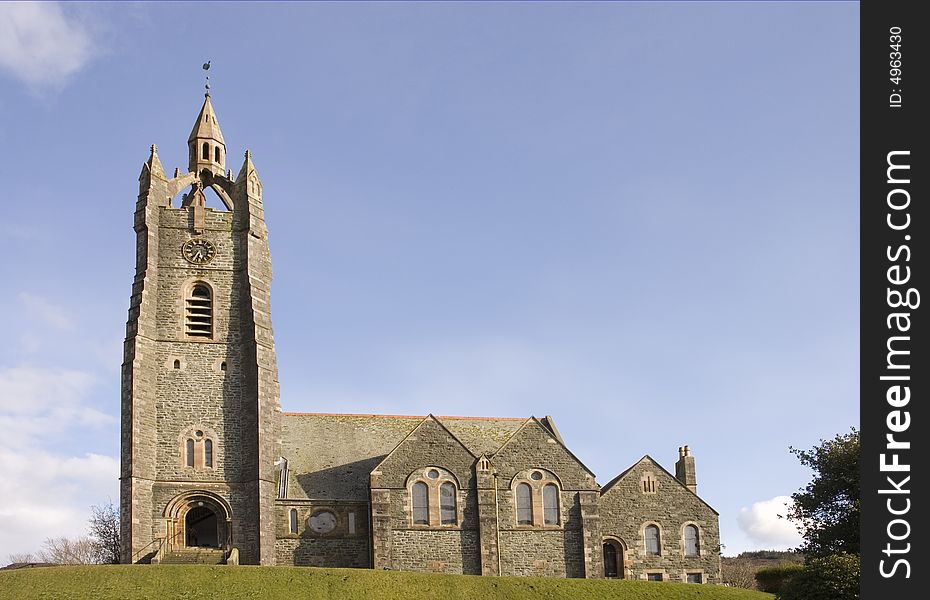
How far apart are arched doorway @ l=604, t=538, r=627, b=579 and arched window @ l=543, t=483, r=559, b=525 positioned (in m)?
2.88

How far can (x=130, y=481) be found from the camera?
49156 mm

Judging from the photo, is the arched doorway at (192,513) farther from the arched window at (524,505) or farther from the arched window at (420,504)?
the arched window at (524,505)

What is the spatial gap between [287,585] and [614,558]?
17522 millimetres

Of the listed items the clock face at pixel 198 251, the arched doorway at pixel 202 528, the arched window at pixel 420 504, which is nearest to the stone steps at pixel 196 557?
the arched doorway at pixel 202 528

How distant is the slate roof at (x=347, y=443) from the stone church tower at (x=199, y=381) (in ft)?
9.82

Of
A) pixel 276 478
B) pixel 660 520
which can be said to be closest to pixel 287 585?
pixel 276 478

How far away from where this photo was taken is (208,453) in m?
51.3

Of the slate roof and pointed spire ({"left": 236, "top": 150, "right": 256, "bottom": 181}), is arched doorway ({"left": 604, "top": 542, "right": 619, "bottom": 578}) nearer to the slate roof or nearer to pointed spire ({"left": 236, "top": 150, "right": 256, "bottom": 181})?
the slate roof

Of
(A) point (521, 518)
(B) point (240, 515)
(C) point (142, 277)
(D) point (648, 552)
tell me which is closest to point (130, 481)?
(B) point (240, 515)

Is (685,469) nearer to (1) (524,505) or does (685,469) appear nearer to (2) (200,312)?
(1) (524,505)

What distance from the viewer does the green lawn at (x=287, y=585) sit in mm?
42500

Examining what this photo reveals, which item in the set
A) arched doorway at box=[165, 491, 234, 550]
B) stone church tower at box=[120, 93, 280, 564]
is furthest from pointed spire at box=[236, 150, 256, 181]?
arched doorway at box=[165, 491, 234, 550]

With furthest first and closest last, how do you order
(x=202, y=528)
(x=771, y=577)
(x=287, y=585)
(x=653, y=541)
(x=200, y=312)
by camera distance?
(x=771, y=577) → (x=653, y=541) → (x=200, y=312) → (x=202, y=528) → (x=287, y=585)
